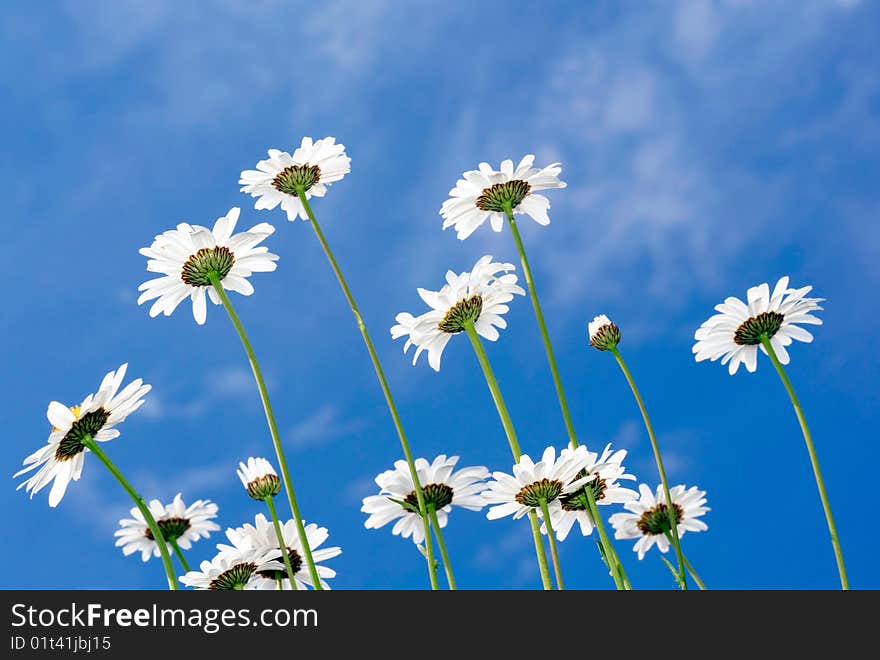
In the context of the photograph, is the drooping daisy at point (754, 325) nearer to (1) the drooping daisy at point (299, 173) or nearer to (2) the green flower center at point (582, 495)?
(2) the green flower center at point (582, 495)

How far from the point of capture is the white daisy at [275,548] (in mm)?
2420

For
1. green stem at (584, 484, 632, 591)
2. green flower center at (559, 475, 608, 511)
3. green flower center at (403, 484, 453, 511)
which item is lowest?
green stem at (584, 484, 632, 591)

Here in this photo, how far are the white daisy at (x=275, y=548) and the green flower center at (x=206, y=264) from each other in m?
0.67

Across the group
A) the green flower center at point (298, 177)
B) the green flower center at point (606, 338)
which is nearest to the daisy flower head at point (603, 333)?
the green flower center at point (606, 338)

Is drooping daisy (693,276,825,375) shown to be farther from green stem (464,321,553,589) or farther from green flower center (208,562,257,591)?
green flower center (208,562,257,591)

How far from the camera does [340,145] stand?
2.87 meters

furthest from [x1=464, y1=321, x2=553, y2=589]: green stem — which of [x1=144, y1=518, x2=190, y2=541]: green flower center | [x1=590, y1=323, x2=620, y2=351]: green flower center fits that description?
[x1=144, y1=518, x2=190, y2=541]: green flower center

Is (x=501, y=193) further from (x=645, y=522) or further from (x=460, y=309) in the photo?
(x=645, y=522)

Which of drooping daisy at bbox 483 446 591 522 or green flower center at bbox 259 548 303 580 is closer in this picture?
drooping daisy at bbox 483 446 591 522

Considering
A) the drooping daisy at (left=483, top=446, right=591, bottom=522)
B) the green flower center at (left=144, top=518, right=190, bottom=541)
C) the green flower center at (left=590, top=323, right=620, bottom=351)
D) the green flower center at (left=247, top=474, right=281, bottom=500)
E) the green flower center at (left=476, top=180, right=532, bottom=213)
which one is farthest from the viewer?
the green flower center at (left=144, top=518, right=190, bottom=541)

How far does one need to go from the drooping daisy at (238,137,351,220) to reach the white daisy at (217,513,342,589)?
3.11 ft

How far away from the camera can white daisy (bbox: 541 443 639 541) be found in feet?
7.31
